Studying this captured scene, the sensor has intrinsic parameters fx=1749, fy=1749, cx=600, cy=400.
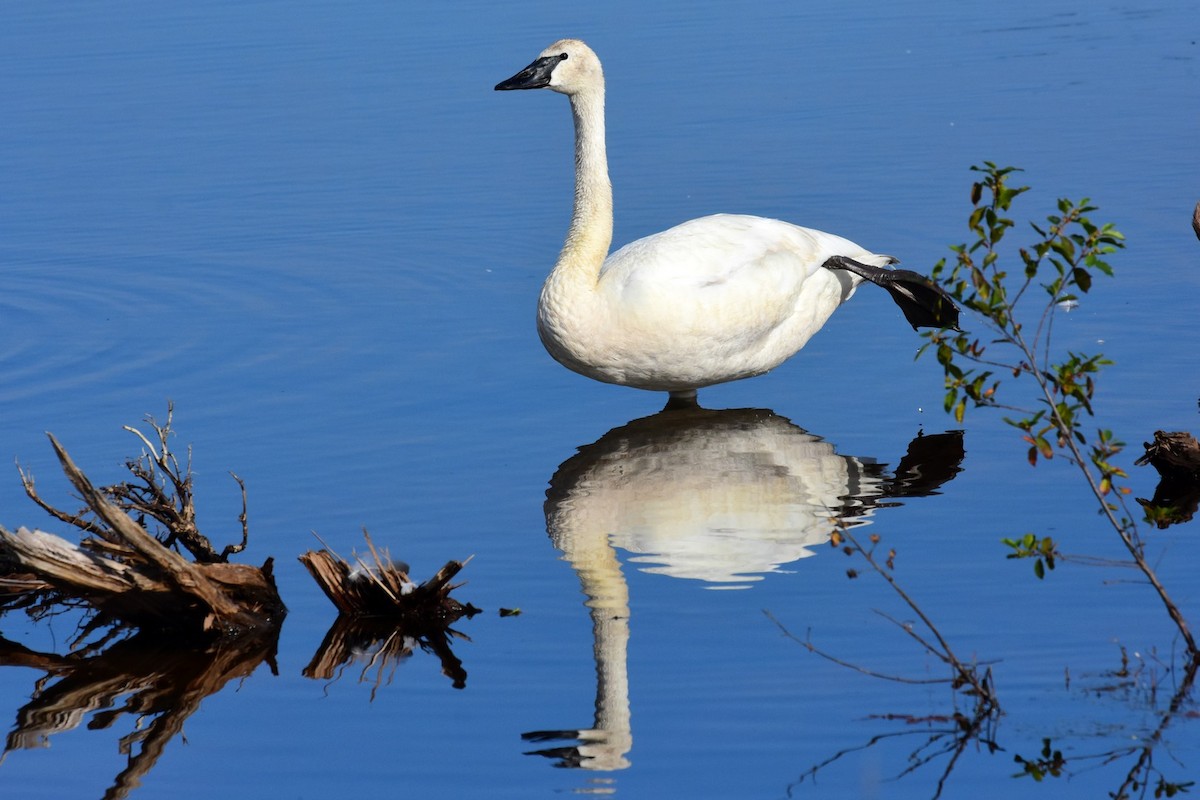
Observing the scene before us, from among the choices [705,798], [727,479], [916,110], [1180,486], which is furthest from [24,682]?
[916,110]

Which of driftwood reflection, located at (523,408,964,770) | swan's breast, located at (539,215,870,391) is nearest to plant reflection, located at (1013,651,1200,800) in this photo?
driftwood reflection, located at (523,408,964,770)

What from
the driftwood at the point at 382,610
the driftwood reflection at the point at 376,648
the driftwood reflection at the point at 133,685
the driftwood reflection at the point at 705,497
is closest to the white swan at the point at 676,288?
the driftwood reflection at the point at 705,497

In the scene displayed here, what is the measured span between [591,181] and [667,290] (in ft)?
3.27

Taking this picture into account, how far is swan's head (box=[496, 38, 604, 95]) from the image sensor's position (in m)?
9.04

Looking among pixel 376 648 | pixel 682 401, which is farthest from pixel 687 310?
pixel 376 648

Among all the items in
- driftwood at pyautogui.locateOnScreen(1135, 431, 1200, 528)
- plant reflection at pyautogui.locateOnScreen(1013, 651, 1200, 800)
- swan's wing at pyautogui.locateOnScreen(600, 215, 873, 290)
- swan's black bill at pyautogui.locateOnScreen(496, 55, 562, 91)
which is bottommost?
plant reflection at pyautogui.locateOnScreen(1013, 651, 1200, 800)

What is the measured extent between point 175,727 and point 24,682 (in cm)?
72

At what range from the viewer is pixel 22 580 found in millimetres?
6730

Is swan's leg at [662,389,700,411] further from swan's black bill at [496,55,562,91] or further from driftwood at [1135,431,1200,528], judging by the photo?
driftwood at [1135,431,1200,528]

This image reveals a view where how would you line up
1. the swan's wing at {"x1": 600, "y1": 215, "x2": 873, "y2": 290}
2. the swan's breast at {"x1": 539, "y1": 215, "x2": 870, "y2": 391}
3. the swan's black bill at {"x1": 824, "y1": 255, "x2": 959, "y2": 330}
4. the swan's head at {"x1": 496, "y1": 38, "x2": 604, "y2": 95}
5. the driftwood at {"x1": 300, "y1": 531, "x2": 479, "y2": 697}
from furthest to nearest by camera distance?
the swan's black bill at {"x1": 824, "y1": 255, "x2": 959, "y2": 330}
the swan's head at {"x1": 496, "y1": 38, "x2": 604, "y2": 95}
the swan's wing at {"x1": 600, "y1": 215, "x2": 873, "y2": 290}
the swan's breast at {"x1": 539, "y1": 215, "x2": 870, "y2": 391}
the driftwood at {"x1": 300, "y1": 531, "x2": 479, "y2": 697}

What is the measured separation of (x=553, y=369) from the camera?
9.80 m

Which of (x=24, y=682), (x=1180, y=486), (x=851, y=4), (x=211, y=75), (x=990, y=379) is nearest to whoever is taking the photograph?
(x=24, y=682)

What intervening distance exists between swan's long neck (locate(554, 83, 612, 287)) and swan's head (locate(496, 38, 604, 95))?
56 mm

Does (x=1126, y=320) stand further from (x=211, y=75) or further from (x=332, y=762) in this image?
(x=211, y=75)
